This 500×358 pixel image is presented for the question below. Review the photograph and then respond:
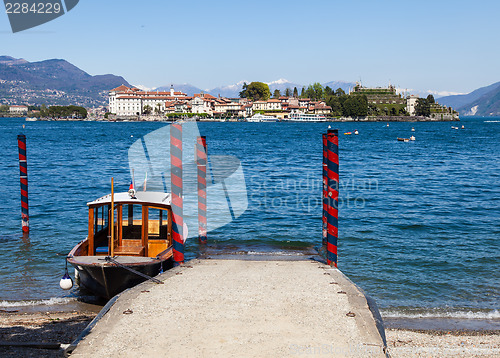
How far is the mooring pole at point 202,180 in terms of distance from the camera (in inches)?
752

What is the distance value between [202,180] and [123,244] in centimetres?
507

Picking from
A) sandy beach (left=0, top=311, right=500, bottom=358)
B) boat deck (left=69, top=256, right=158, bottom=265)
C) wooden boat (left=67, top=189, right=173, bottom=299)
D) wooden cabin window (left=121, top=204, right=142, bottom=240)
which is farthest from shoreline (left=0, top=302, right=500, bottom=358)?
wooden cabin window (left=121, top=204, right=142, bottom=240)


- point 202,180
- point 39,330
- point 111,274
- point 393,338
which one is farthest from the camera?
point 202,180

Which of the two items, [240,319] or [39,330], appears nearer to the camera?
[240,319]

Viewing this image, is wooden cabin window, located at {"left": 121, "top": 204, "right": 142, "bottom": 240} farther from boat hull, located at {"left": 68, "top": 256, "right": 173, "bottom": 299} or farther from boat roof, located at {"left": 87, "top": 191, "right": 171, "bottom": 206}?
boat hull, located at {"left": 68, "top": 256, "right": 173, "bottom": 299}

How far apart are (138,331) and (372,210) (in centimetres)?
2283

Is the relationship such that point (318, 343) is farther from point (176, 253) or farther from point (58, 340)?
point (176, 253)

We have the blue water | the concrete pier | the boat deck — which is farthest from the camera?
the blue water

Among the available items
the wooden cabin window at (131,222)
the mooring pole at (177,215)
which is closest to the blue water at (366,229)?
the wooden cabin window at (131,222)

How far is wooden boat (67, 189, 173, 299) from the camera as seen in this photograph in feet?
45.1

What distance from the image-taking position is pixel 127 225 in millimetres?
15859

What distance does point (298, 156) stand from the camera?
6875 cm

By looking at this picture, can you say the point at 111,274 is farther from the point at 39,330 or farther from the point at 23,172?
the point at 23,172

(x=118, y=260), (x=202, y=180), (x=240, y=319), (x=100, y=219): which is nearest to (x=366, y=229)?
(x=202, y=180)
